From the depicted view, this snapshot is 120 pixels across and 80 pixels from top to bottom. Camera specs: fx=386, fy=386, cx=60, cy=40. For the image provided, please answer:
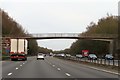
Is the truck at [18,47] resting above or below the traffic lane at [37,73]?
above

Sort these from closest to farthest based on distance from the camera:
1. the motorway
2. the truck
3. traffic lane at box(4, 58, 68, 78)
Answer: traffic lane at box(4, 58, 68, 78) < the motorway < the truck

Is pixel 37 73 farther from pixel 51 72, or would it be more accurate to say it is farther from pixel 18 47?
pixel 18 47

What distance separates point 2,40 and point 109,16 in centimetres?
5264

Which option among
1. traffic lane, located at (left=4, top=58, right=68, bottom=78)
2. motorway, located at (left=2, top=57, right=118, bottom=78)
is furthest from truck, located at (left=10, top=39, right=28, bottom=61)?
traffic lane, located at (left=4, top=58, right=68, bottom=78)

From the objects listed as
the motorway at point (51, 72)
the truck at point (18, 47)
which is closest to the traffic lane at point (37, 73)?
the motorway at point (51, 72)

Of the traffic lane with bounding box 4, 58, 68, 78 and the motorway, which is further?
the motorway

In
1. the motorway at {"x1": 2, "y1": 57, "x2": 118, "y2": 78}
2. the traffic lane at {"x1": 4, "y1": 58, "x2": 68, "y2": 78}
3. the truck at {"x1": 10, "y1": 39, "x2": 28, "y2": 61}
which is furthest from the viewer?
the truck at {"x1": 10, "y1": 39, "x2": 28, "y2": 61}

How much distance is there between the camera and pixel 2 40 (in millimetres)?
94875

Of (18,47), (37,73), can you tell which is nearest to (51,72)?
(37,73)

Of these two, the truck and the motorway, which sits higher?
the truck

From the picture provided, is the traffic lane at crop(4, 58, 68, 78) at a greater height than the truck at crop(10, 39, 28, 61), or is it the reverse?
the truck at crop(10, 39, 28, 61)

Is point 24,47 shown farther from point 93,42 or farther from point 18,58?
point 93,42

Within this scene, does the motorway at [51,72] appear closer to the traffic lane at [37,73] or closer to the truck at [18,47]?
the traffic lane at [37,73]

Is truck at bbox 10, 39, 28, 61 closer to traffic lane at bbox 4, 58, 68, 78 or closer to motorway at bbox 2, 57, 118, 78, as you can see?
motorway at bbox 2, 57, 118, 78
